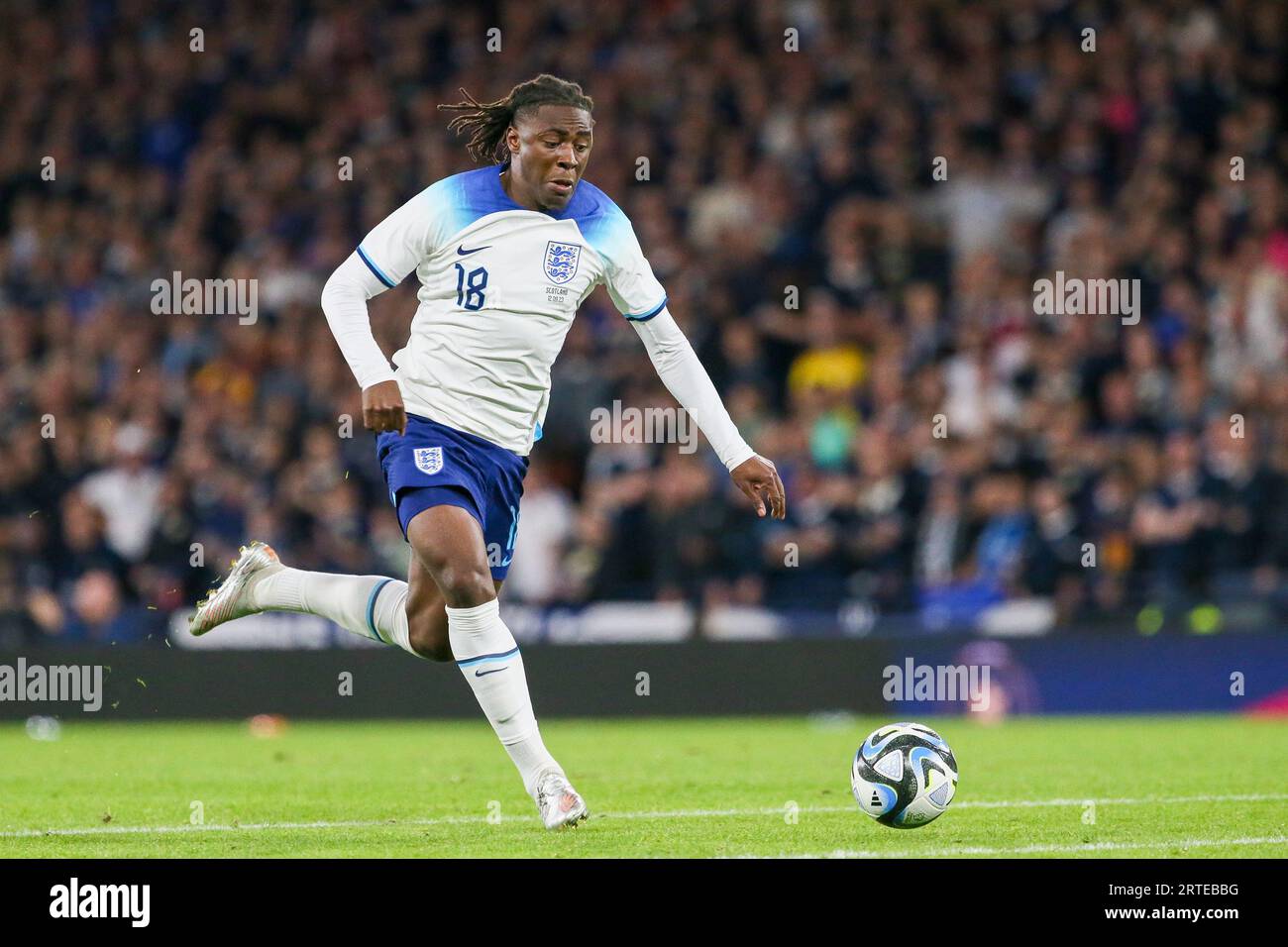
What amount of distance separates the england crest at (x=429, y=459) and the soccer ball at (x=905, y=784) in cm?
184

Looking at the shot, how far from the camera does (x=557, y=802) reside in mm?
6672

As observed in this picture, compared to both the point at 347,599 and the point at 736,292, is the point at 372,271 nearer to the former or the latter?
the point at 347,599

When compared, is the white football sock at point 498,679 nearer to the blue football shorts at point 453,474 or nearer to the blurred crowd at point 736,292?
the blue football shorts at point 453,474

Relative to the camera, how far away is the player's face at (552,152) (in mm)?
7059

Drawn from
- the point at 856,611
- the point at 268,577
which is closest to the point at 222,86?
the point at 856,611

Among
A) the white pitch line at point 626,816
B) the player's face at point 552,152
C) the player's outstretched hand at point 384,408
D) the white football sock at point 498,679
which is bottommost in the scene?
the white pitch line at point 626,816

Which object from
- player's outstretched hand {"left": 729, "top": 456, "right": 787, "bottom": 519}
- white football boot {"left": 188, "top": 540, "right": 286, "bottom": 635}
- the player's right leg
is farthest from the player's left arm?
white football boot {"left": 188, "top": 540, "right": 286, "bottom": 635}

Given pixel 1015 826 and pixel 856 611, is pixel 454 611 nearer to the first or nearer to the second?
pixel 1015 826

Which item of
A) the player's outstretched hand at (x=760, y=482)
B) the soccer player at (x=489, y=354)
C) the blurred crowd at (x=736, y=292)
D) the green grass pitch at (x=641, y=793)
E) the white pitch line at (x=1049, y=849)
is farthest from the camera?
the blurred crowd at (x=736, y=292)

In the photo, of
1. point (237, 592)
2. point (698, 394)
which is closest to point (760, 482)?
point (698, 394)

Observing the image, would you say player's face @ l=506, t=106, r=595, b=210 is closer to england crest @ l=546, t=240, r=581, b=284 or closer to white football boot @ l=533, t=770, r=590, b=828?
england crest @ l=546, t=240, r=581, b=284

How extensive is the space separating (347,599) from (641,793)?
159 centimetres

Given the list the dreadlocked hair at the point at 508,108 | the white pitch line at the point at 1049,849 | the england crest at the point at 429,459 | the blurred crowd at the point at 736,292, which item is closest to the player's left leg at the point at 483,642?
the england crest at the point at 429,459

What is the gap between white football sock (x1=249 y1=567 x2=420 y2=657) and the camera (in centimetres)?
742
